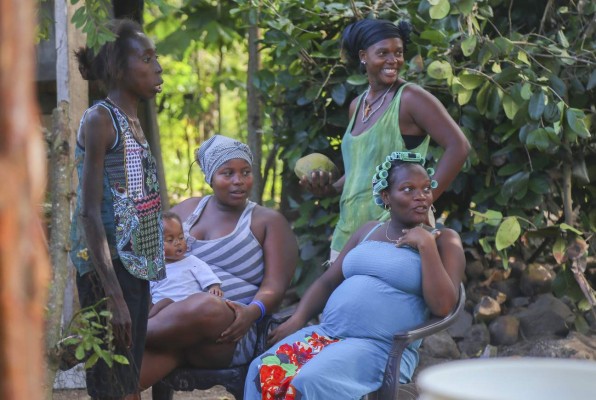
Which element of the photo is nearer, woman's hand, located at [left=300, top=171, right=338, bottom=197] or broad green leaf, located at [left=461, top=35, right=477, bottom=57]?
woman's hand, located at [left=300, top=171, right=338, bottom=197]

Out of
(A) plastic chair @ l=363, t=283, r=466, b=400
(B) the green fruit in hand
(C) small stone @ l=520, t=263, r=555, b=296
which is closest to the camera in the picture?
(A) plastic chair @ l=363, t=283, r=466, b=400

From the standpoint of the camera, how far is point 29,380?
1000mm

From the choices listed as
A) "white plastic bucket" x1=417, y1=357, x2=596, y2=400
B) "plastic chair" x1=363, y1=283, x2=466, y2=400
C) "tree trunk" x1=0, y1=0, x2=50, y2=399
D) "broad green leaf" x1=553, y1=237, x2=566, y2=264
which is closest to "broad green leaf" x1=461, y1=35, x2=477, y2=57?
"broad green leaf" x1=553, y1=237, x2=566, y2=264

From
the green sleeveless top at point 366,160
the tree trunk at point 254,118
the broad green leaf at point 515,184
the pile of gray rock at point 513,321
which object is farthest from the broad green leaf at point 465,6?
the tree trunk at point 254,118

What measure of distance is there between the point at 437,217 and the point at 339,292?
6.96 feet

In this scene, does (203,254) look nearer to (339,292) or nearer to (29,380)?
(339,292)

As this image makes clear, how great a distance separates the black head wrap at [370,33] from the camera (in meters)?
4.18

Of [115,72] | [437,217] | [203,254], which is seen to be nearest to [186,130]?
[437,217]

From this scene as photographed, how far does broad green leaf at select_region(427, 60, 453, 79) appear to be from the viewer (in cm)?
488

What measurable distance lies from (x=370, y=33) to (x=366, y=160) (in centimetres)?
54

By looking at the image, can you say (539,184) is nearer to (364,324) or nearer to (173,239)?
(364,324)

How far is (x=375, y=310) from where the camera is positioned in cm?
367

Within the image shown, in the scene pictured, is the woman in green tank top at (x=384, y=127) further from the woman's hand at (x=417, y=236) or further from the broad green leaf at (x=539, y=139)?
the broad green leaf at (x=539, y=139)

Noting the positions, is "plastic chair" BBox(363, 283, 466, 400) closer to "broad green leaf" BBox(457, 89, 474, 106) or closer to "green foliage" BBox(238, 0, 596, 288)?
"green foliage" BBox(238, 0, 596, 288)
